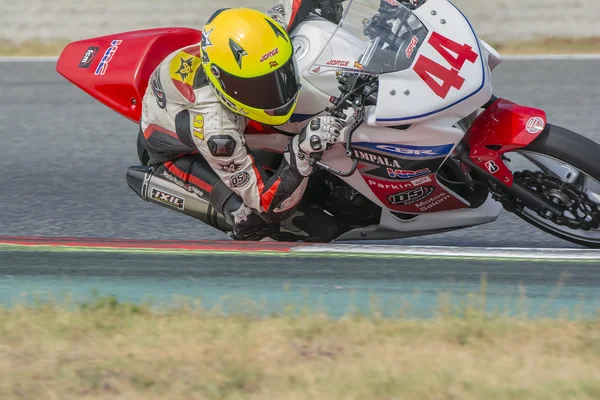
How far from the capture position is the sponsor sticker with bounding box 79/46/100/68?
471 cm

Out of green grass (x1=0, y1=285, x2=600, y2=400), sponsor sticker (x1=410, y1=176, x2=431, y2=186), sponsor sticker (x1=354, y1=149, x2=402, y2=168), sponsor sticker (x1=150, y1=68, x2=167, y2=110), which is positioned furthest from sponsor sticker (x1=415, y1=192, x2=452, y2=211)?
sponsor sticker (x1=150, y1=68, x2=167, y2=110)

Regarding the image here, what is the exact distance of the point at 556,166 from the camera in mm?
4172

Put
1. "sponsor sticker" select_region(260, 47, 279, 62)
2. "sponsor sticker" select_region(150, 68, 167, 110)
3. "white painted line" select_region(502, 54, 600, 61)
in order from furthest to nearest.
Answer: "white painted line" select_region(502, 54, 600, 61), "sponsor sticker" select_region(150, 68, 167, 110), "sponsor sticker" select_region(260, 47, 279, 62)

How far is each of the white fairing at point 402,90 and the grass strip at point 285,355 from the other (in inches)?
34.7

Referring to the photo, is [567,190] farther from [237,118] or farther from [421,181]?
[237,118]

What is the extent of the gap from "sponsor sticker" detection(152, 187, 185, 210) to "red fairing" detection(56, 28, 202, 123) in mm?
368

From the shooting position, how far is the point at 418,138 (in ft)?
13.0

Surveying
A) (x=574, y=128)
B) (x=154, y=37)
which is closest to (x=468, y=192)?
(x=154, y=37)

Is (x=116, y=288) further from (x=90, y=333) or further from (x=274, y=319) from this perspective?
(x=274, y=319)

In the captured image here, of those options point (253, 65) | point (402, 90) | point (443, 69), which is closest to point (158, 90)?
point (253, 65)

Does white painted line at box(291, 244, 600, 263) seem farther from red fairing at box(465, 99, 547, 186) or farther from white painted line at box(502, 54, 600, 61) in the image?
white painted line at box(502, 54, 600, 61)

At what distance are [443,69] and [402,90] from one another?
18 cm

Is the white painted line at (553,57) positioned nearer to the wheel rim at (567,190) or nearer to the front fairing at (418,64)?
the wheel rim at (567,190)

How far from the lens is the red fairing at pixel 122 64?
457cm
